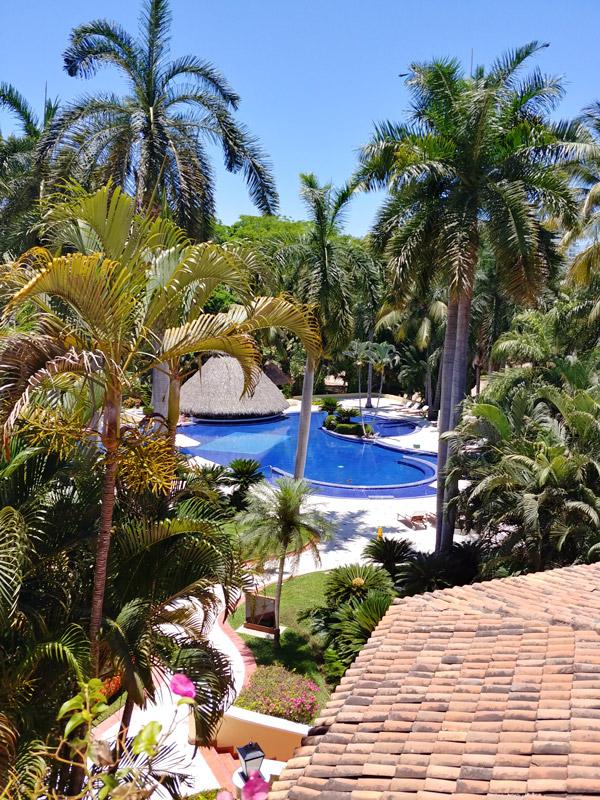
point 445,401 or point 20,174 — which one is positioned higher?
point 20,174

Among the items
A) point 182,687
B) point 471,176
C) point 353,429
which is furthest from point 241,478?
point 182,687

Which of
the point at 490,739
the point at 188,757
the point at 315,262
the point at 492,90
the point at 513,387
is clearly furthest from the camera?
the point at 315,262

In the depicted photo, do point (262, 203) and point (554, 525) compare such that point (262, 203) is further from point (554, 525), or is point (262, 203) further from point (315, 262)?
point (554, 525)

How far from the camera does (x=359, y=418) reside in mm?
A: 39688

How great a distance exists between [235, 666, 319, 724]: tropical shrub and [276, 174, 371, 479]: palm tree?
9.81m

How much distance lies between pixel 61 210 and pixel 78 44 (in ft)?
37.1

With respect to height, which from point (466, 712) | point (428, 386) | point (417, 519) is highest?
point (428, 386)

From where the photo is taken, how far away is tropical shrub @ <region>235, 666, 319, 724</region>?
10031 mm

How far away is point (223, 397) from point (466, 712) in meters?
33.5

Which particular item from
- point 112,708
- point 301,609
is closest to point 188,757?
point 112,708

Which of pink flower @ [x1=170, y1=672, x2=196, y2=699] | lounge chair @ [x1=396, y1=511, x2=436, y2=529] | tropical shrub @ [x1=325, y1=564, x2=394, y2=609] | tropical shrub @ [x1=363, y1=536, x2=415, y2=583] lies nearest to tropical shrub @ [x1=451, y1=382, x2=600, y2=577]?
tropical shrub @ [x1=363, y1=536, x2=415, y2=583]

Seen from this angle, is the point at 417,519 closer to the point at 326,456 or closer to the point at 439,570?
the point at 439,570

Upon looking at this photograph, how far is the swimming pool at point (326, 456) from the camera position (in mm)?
25719

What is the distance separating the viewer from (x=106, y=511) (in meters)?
5.34
